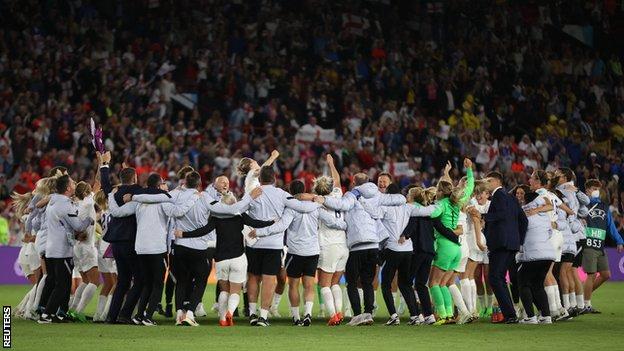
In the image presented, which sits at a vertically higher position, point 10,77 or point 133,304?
point 10,77

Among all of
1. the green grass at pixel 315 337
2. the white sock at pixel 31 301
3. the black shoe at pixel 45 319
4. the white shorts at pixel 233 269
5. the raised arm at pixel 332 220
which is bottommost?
the green grass at pixel 315 337

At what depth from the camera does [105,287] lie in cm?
2075

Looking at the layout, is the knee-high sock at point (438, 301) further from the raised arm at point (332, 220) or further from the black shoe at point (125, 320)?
A: the black shoe at point (125, 320)

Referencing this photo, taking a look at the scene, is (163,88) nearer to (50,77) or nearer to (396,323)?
(50,77)

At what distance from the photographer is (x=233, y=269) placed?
19.2 metres

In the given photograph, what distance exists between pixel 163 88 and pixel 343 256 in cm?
1728

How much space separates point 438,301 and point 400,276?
72 centimetres

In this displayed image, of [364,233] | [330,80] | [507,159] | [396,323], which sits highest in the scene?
[330,80]

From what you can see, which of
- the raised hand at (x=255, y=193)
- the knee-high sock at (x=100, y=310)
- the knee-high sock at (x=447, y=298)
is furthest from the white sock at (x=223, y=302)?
the knee-high sock at (x=447, y=298)

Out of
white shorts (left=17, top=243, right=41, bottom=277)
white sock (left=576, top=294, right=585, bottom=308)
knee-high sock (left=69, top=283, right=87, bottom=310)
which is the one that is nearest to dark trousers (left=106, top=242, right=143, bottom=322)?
knee-high sock (left=69, top=283, right=87, bottom=310)

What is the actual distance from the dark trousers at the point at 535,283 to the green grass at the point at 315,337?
1.28ft

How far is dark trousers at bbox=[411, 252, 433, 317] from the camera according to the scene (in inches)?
784

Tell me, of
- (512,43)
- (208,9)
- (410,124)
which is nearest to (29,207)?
(410,124)

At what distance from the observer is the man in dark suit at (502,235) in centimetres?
1975
